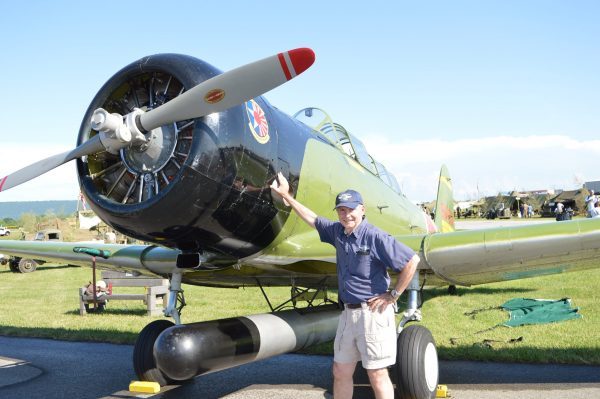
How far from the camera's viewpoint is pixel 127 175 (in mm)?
4203

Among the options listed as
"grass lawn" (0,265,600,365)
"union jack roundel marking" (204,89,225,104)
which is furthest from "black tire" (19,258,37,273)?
"union jack roundel marking" (204,89,225,104)

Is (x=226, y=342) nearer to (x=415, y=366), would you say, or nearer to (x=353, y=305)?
(x=353, y=305)

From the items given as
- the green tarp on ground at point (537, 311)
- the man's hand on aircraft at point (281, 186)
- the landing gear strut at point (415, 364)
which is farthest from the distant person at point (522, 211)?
the man's hand on aircraft at point (281, 186)

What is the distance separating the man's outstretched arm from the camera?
4.33 meters

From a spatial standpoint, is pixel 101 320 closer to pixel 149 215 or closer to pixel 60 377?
pixel 60 377

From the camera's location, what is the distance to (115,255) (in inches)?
276

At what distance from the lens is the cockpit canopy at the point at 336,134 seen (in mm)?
6098

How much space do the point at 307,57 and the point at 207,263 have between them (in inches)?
85.4

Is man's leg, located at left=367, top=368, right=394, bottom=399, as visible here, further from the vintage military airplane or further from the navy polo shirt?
the vintage military airplane

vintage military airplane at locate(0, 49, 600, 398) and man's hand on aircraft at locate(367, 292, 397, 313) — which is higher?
vintage military airplane at locate(0, 49, 600, 398)

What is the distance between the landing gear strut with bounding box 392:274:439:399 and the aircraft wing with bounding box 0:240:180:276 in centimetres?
248

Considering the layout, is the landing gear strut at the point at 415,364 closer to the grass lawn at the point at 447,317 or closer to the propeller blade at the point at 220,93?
the grass lawn at the point at 447,317

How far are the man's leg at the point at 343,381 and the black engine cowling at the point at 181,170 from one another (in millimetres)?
1314

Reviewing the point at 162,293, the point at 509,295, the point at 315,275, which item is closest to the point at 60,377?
the point at 315,275
